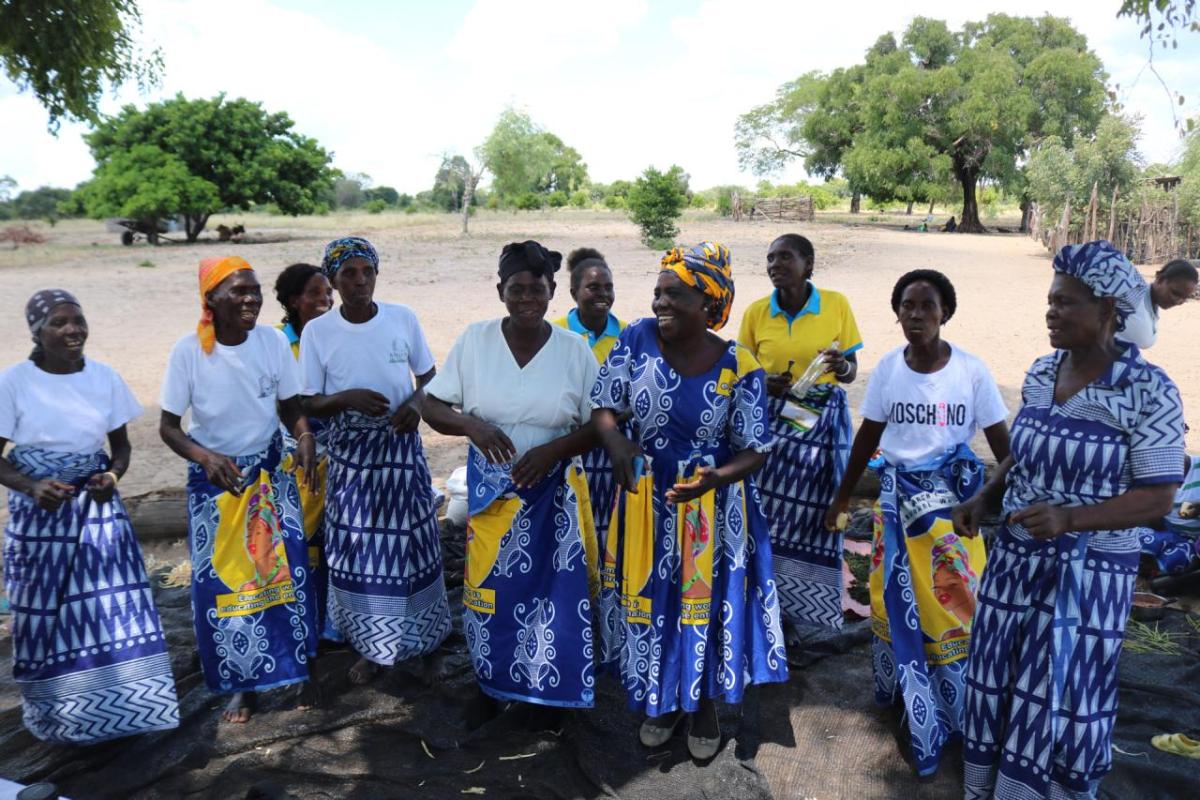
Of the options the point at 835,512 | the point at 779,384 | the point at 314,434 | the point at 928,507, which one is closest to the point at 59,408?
the point at 314,434

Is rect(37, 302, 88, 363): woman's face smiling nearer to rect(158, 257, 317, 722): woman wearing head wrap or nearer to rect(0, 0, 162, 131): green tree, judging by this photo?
rect(158, 257, 317, 722): woman wearing head wrap

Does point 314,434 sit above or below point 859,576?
above

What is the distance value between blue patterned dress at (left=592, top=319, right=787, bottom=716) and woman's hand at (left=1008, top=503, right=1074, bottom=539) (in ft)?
3.07

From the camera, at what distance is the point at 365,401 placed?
12.3 feet

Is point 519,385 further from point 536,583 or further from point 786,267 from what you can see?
point 786,267

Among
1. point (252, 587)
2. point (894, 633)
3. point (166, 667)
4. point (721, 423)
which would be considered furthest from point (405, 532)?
point (894, 633)

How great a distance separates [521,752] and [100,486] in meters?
1.85

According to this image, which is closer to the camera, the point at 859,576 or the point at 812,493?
the point at 812,493

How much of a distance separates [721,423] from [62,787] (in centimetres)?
263

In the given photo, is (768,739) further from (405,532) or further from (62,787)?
(62,787)

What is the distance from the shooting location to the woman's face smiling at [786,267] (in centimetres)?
415

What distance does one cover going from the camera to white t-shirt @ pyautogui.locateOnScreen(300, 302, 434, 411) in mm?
3859

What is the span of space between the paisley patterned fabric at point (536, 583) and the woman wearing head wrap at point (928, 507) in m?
1.14

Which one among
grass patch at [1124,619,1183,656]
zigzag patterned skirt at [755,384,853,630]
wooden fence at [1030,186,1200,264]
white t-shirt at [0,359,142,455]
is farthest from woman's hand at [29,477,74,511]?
wooden fence at [1030,186,1200,264]
